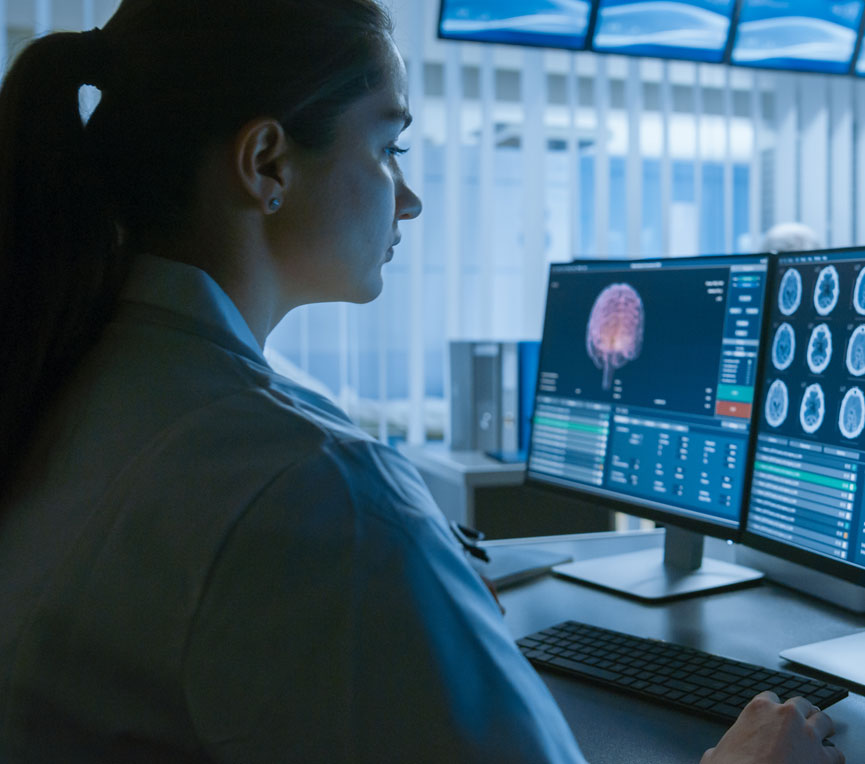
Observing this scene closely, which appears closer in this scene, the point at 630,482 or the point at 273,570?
the point at 273,570

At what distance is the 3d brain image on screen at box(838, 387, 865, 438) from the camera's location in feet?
3.52

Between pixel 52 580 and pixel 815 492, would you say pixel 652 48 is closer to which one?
pixel 815 492

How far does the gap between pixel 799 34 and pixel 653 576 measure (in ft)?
7.37

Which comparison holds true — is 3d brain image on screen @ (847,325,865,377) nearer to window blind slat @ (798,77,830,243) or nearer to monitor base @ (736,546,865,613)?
monitor base @ (736,546,865,613)

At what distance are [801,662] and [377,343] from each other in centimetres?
232

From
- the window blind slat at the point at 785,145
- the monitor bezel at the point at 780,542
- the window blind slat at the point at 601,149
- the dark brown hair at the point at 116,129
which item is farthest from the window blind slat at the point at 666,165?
the dark brown hair at the point at 116,129

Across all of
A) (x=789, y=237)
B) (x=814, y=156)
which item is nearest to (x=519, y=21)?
(x=789, y=237)

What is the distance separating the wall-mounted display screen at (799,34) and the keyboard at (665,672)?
7.76 ft

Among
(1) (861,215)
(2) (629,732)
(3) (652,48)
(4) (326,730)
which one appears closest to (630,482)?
(2) (629,732)

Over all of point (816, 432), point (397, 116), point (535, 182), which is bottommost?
point (816, 432)

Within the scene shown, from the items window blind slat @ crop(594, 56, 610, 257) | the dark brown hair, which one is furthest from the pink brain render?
window blind slat @ crop(594, 56, 610, 257)

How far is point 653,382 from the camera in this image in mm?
1386

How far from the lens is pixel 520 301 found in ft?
11.2

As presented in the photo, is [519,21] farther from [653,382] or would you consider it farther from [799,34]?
[653,382]
